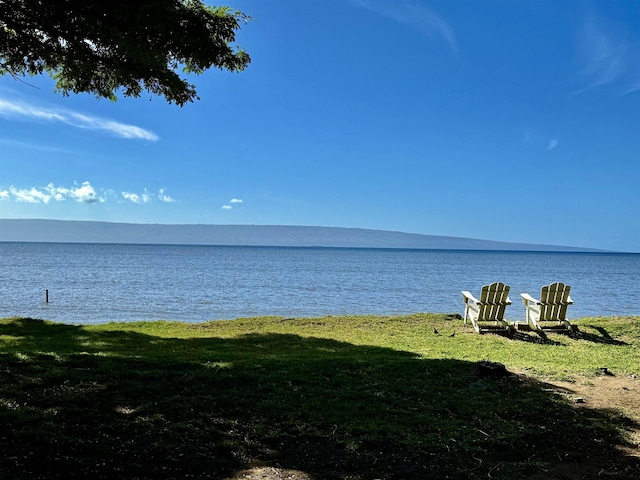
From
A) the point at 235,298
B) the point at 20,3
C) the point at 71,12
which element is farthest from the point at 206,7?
the point at 235,298

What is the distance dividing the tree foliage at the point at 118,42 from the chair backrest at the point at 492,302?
324 inches

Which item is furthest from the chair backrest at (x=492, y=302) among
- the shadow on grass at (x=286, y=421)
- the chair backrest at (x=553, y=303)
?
the shadow on grass at (x=286, y=421)

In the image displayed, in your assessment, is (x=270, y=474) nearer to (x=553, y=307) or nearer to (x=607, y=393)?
(x=607, y=393)

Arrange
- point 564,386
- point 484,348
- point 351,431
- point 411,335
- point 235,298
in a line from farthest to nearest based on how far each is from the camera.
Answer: point 235,298 < point 411,335 < point 484,348 < point 564,386 < point 351,431

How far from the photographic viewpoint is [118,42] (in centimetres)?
724

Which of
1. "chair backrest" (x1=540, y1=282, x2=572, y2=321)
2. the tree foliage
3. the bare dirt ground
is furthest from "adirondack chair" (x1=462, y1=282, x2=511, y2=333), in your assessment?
the tree foliage

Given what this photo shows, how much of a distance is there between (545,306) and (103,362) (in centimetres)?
1079

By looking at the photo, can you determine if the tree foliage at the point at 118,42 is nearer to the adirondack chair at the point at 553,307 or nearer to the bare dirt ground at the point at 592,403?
the bare dirt ground at the point at 592,403

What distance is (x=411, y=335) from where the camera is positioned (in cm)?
1252

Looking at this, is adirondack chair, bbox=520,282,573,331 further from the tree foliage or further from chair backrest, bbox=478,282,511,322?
the tree foliage

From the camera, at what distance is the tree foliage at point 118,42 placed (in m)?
7.18

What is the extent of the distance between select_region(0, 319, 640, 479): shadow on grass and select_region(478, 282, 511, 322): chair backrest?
516 cm

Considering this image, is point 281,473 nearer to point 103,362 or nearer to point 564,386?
point 103,362

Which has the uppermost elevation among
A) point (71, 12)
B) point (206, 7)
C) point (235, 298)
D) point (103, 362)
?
point (206, 7)
